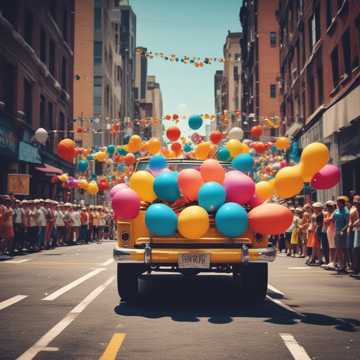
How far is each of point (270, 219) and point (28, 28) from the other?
89.4 feet

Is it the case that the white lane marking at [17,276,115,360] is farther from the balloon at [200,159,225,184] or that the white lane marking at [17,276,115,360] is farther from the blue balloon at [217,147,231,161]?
the blue balloon at [217,147,231,161]

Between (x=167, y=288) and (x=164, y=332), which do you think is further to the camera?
(x=167, y=288)

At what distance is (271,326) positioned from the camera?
7254mm

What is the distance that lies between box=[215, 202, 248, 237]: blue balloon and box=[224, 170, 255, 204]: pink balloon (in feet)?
0.85

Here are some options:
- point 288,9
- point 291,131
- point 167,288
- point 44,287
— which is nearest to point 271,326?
point 167,288

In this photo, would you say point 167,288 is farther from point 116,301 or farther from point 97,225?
point 97,225

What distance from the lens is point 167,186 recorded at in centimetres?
840

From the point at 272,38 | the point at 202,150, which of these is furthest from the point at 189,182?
the point at 272,38

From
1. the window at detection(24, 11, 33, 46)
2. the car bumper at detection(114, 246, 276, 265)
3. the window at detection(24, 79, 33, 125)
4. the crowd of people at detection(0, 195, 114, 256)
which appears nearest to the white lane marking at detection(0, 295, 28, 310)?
the car bumper at detection(114, 246, 276, 265)

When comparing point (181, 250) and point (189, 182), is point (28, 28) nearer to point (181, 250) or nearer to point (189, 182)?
point (189, 182)

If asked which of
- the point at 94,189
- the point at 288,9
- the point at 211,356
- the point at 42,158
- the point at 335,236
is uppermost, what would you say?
the point at 288,9

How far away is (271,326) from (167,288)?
13.5 feet

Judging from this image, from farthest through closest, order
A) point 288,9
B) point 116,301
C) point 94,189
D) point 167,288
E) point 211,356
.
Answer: point 288,9 < point 94,189 < point 167,288 < point 116,301 < point 211,356

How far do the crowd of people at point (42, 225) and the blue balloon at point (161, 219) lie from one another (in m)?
11.8
